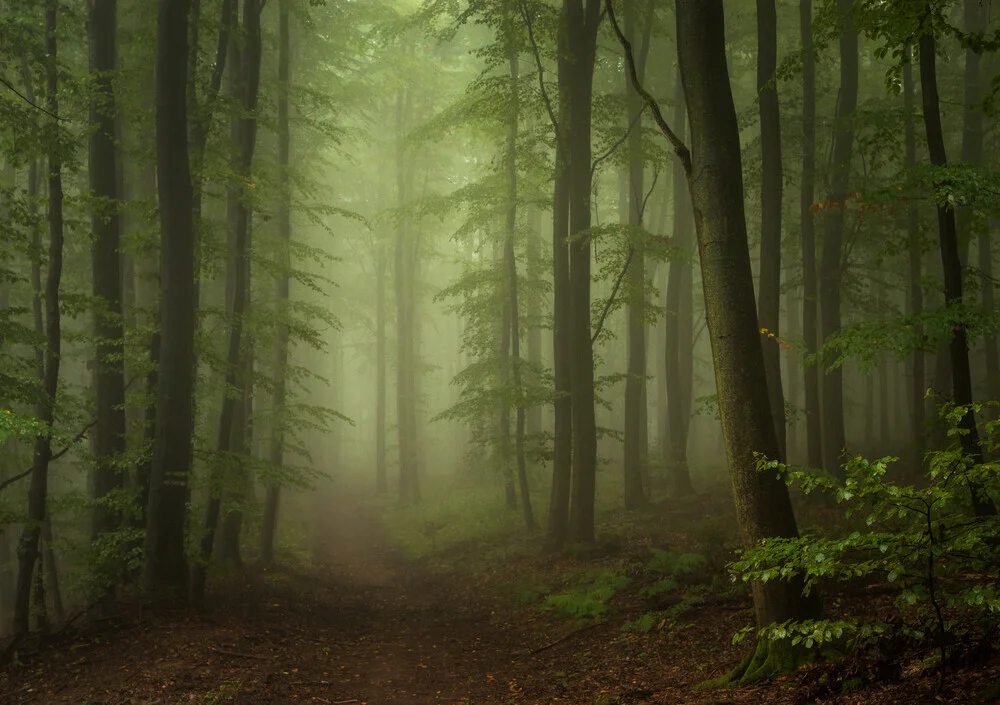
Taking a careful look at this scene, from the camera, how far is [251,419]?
47.5 feet

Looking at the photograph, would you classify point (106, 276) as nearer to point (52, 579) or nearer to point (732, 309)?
point (52, 579)

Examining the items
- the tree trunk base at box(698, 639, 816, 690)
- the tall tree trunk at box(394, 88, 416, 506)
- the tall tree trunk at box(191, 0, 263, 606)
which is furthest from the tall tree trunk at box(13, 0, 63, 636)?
the tall tree trunk at box(394, 88, 416, 506)

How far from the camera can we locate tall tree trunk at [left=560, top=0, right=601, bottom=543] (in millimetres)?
13516

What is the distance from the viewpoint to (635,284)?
13812 millimetres

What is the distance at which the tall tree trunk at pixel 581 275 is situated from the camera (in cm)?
1352

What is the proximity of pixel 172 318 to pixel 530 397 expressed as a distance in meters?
7.44

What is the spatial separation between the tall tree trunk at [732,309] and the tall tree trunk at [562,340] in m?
7.36

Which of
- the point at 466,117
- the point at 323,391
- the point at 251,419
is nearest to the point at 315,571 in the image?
the point at 251,419

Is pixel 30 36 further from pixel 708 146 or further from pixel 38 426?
pixel 708 146

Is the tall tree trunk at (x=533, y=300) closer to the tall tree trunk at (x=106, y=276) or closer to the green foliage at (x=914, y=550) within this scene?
the tall tree trunk at (x=106, y=276)

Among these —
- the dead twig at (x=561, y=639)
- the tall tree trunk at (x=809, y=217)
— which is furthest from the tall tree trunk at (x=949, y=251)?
the tall tree trunk at (x=809, y=217)

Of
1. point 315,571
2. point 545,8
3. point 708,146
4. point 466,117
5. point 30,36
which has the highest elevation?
point 545,8

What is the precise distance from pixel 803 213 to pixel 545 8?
281 inches

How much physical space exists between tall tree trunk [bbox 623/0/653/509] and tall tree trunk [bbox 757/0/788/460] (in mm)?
2337
